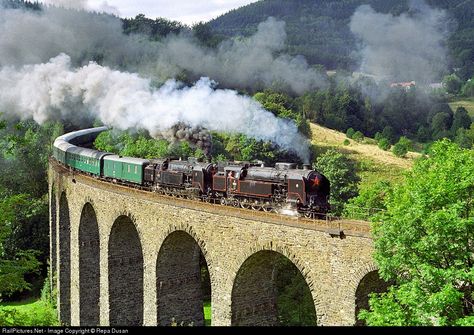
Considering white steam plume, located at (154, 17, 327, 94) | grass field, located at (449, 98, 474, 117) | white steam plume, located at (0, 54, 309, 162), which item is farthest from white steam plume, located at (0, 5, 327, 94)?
grass field, located at (449, 98, 474, 117)

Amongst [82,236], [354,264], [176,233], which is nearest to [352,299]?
[354,264]

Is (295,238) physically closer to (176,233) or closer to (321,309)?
(321,309)

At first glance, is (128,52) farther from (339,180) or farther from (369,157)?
(339,180)

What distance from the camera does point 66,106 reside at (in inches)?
2697

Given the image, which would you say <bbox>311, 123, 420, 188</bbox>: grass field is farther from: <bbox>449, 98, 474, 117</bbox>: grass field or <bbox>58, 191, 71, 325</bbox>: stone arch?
<bbox>449, 98, 474, 117</bbox>: grass field

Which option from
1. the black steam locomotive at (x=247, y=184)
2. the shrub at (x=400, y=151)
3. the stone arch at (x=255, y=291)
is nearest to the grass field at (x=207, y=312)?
the black steam locomotive at (x=247, y=184)

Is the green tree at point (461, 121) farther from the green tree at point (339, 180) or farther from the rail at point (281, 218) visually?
the rail at point (281, 218)

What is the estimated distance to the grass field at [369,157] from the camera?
6184 centimetres

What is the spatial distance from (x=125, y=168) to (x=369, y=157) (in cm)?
4046

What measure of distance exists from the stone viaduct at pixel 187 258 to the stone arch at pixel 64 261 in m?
0.07

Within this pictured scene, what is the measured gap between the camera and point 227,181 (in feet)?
88.9

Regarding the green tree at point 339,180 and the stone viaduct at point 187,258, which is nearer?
the stone viaduct at point 187,258

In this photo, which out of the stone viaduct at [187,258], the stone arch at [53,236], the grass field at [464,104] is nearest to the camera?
the stone viaduct at [187,258]

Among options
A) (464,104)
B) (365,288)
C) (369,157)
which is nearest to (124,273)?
(365,288)
